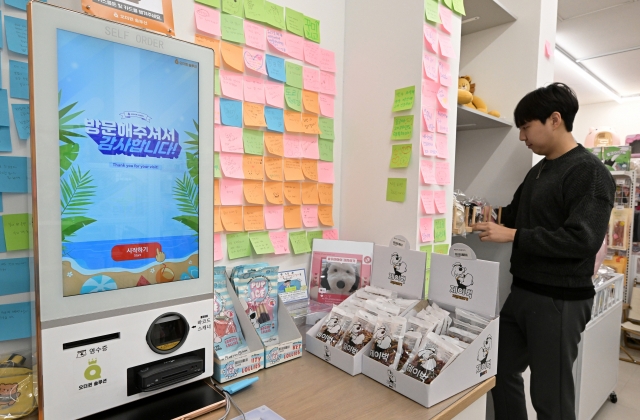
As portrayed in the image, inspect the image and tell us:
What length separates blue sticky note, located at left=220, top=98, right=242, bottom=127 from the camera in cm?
117

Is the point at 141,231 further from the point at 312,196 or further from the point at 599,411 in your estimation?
the point at 599,411

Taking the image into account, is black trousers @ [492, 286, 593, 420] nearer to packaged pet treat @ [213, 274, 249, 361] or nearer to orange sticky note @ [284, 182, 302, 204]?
orange sticky note @ [284, 182, 302, 204]

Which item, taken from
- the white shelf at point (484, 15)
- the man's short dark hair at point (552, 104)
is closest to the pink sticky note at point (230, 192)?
the man's short dark hair at point (552, 104)

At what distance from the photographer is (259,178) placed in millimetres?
1278

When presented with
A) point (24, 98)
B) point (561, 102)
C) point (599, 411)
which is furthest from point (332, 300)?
point (599, 411)

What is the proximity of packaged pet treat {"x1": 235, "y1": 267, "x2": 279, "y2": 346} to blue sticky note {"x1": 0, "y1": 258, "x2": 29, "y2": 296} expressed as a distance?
1.61ft

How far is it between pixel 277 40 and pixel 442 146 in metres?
0.74

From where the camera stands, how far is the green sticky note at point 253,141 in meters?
1.23

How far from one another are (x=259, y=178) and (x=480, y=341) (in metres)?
0.83

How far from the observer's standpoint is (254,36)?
1241mm

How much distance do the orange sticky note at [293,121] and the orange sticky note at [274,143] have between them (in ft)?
0.16

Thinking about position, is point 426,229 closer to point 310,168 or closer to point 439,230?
point 439,230

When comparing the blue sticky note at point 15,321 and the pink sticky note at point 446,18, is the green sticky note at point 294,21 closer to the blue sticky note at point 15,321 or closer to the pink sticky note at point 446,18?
the pink sticky note at point 446,18

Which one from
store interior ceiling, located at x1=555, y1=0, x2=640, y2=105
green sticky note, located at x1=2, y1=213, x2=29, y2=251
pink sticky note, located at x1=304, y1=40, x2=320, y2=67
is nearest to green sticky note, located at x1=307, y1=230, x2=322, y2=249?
pink sticky note, located at x1=304, y1=40, x2=320, y2=67
